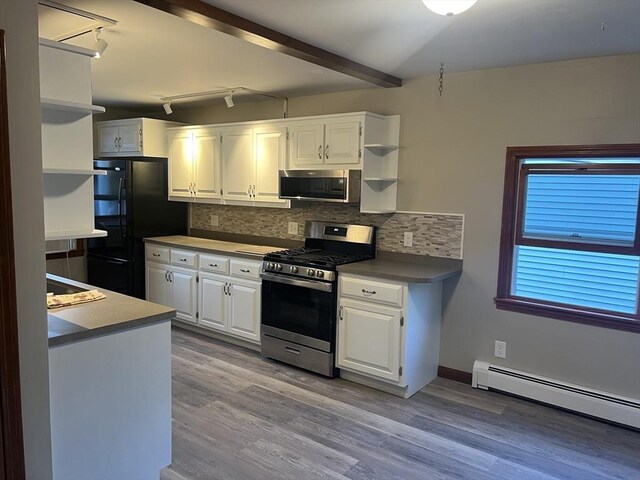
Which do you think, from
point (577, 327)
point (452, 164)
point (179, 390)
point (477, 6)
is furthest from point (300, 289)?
point (477, 6)

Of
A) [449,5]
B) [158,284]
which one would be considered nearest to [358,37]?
[449,5]

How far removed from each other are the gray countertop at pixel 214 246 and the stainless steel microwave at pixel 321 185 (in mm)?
573

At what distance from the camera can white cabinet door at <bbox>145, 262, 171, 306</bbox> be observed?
483 centimetres

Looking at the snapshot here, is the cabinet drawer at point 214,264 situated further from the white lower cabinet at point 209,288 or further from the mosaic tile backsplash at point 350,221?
the mosaic tile backsplash at point 350,221

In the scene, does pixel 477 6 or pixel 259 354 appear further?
pixel 259 354

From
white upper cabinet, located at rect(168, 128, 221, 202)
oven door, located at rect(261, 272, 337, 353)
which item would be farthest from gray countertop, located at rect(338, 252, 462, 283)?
white upper cabinet, located at rect(168, 128, 221, 202)

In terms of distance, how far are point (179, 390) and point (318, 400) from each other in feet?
3.24

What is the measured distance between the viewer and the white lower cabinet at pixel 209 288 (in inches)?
165

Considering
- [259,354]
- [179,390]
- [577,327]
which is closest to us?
[577,327]

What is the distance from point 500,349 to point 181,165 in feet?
11.5

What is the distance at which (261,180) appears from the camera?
172 inches

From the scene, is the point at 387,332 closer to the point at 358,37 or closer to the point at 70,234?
the point at 358,37

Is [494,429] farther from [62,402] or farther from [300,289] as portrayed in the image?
[62,402]

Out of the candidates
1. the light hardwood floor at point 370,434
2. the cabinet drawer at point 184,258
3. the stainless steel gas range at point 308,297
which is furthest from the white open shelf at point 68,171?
the cabinet drawer at point 184,258
